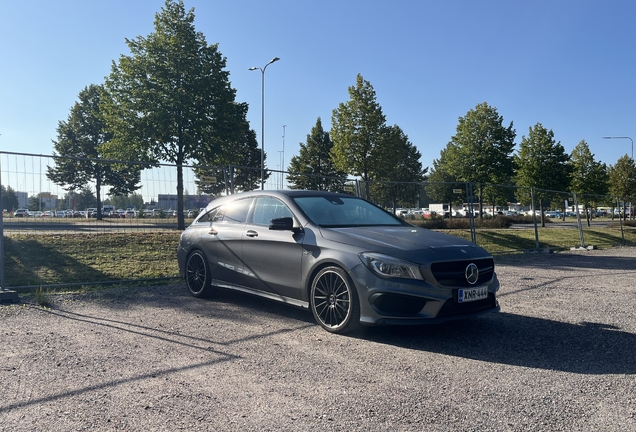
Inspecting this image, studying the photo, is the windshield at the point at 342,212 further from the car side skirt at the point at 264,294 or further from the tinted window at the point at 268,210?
the car side skirt at the point at 264,294

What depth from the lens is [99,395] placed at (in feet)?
11.8

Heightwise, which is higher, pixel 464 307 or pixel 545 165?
pixel 545 165

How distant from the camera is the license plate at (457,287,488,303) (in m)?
5.12

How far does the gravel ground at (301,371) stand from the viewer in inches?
126

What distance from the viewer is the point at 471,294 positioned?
17.1 ft

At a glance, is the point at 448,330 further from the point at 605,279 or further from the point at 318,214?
the point at 605,279

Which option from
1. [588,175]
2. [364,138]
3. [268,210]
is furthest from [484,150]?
[268,210]

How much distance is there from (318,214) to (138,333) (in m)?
2.41

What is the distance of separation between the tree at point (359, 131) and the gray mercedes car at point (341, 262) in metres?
27.2

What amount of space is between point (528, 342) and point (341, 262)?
202 cm

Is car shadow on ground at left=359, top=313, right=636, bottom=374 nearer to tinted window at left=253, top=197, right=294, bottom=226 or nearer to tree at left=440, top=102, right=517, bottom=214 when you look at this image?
tinted window at left=253, top=197, right=294, bottom=226

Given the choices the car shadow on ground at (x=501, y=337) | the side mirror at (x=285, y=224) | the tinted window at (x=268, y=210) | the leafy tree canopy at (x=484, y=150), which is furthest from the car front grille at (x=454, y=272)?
the leafy tree canopy at (x=484, y=150)

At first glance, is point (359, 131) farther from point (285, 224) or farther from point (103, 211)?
point (285, 224)

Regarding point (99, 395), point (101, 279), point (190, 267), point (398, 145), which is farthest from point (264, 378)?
point (398, 145)
